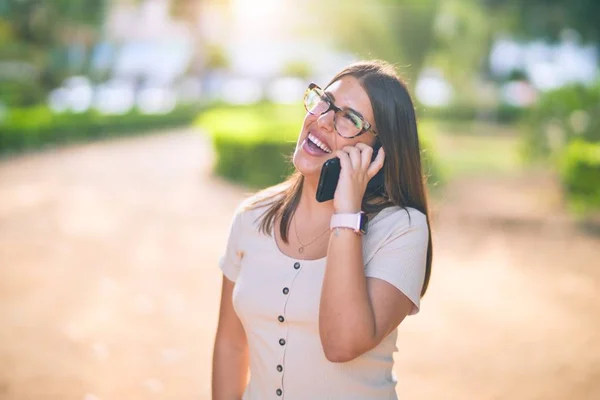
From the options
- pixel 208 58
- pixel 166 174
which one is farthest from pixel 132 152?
pixel 208 58

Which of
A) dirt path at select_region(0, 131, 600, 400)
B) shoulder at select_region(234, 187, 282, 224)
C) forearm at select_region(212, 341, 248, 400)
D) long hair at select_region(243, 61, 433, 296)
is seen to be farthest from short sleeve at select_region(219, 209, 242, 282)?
dirt path at select_region(0, 131, 600, 400)

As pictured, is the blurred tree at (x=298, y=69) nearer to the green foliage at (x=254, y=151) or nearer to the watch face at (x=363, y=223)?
the green foliage at (x=254, y=151)

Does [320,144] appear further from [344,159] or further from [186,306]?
[186,306]

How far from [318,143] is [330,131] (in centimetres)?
5

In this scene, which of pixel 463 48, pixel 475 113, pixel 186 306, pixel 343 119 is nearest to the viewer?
pixel 343 119

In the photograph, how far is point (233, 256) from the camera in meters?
2.33

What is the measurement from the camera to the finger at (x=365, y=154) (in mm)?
2037

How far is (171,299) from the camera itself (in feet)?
22.6

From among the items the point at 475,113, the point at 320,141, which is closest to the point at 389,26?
the point at 320,141

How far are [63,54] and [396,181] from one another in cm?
4892

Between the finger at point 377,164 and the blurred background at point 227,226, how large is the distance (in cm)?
43

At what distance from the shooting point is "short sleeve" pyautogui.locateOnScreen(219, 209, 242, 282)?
7.60 feet

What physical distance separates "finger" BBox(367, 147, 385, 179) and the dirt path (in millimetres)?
3004

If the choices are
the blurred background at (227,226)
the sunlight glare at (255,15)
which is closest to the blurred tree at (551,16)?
the blurred background at (227,226)
